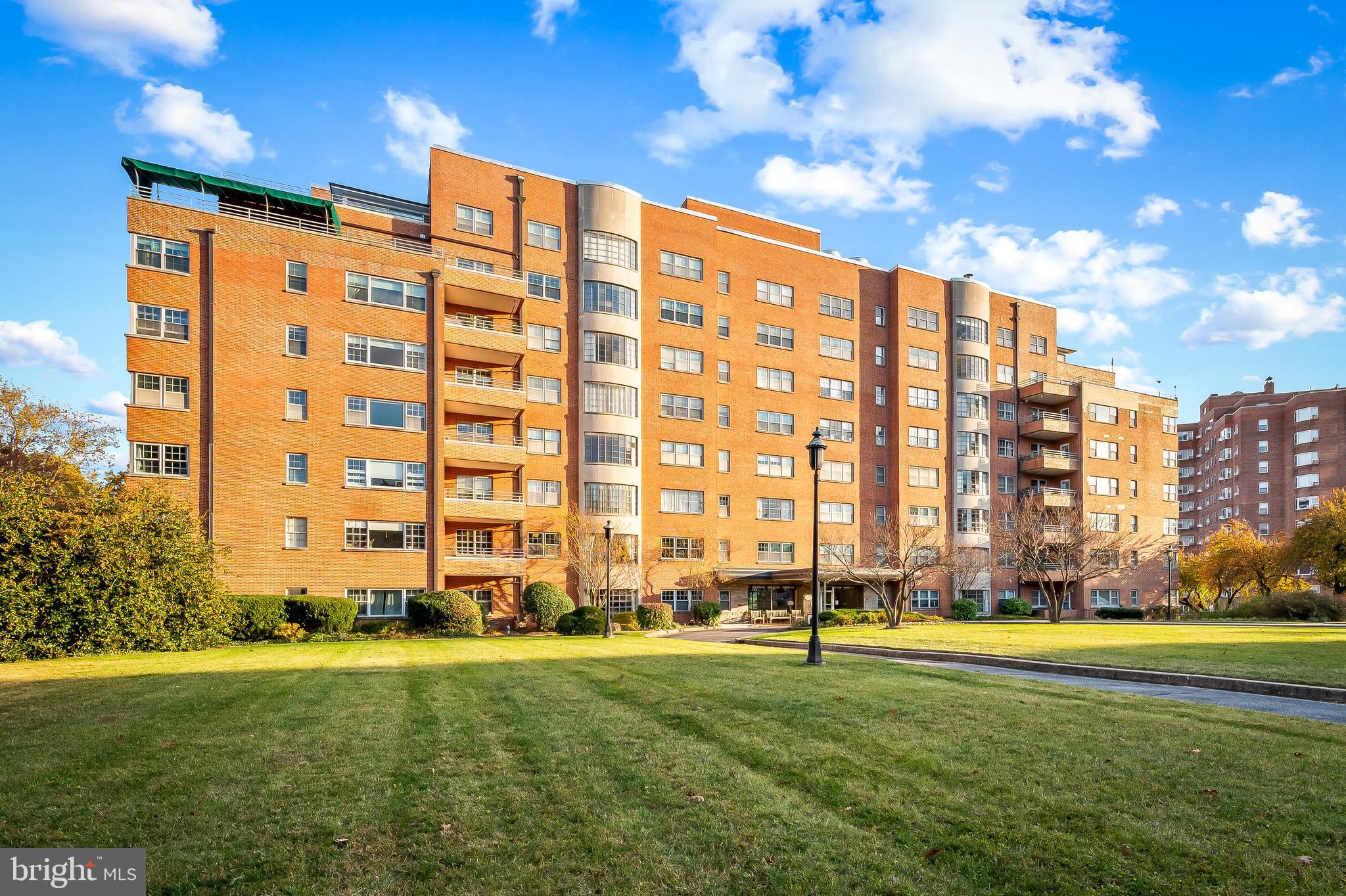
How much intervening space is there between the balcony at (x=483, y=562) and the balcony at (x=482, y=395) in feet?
24.1

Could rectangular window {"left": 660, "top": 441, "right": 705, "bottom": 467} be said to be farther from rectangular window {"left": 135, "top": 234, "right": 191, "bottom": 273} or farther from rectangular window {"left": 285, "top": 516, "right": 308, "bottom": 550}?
rectangular window {"left": 135, "top": 234, "right": 191, "bottom": 273}

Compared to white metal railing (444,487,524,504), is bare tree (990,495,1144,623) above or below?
below

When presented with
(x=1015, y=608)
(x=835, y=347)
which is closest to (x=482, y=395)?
(x=835, y=347)

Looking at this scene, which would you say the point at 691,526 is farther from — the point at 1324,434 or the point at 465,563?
the point at 1324,434

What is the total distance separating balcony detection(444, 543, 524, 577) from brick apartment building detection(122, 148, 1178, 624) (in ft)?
0.49

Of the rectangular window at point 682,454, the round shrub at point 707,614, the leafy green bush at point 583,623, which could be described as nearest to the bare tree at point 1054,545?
the round shrub at point 707,614

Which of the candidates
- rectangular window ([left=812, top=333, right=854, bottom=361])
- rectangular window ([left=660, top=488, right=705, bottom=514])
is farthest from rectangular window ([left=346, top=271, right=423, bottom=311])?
rectangular window ([left=812, top=333, right=854, bottom=361])

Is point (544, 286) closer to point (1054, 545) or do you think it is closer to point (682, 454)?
point (682, 454)

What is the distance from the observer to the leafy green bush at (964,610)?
5631 centimetres

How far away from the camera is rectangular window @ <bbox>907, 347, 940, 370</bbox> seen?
6231cm

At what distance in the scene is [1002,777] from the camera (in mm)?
7188

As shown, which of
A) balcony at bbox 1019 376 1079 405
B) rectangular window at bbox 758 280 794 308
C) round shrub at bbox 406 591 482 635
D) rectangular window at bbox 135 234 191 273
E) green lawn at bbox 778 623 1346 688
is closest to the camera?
green lawn at bbox 778 623 1346 688

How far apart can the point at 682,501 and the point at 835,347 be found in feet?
57.5

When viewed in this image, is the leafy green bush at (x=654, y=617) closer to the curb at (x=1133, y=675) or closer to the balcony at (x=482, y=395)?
the balcony at (x=482, y=395)
